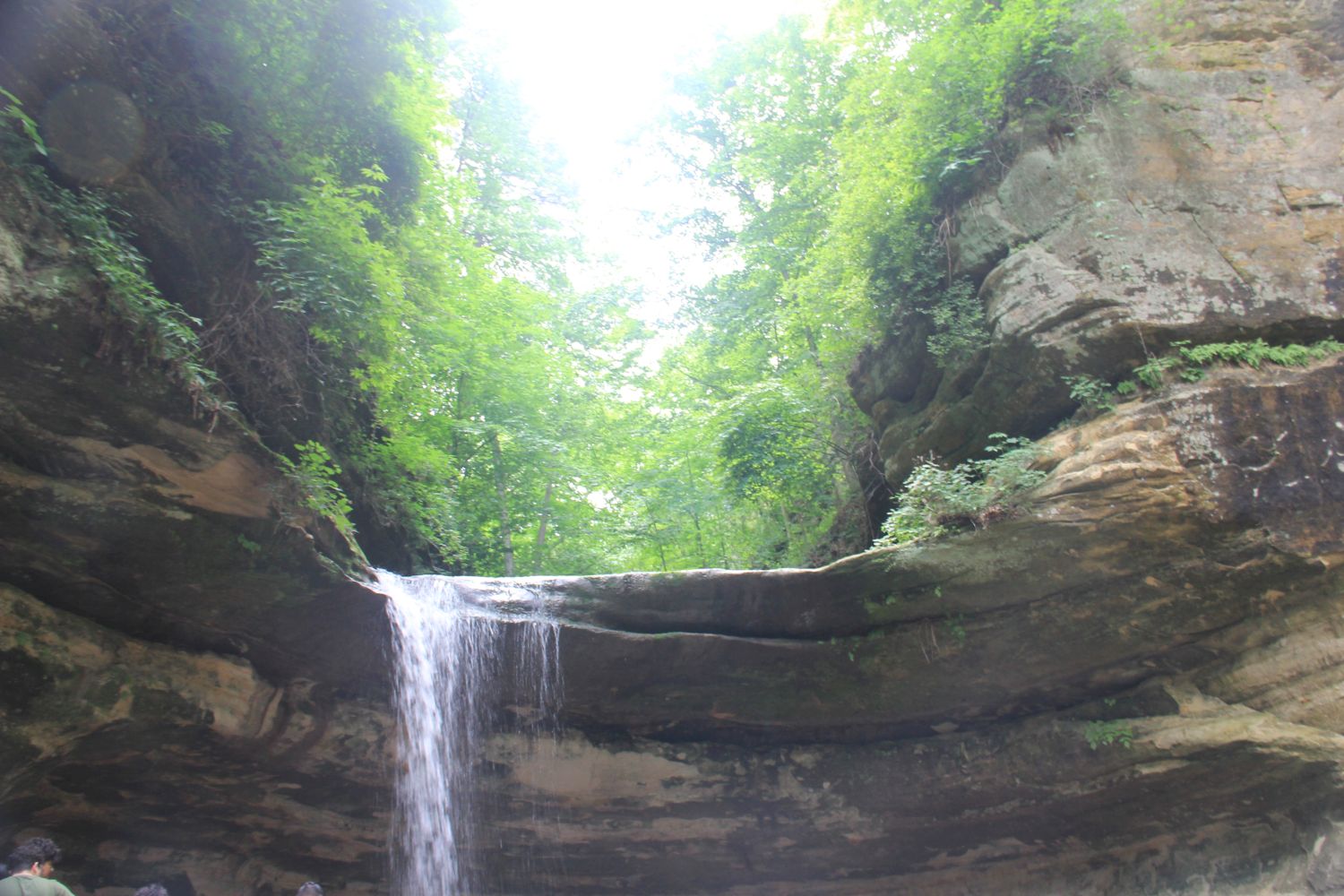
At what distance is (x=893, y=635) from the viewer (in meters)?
8.17

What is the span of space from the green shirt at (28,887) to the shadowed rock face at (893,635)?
1.76 meters

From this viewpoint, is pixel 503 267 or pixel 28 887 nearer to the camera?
pixel 28 887

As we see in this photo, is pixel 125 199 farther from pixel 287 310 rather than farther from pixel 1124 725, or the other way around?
pixel 1124 725

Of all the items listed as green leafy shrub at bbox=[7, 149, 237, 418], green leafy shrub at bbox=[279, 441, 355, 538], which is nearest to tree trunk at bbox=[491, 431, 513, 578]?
green leafy shrub at bbox=[279, 441, 355, 538]

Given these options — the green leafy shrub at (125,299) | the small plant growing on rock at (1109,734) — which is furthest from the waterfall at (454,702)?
the small plant growing on rock at (1109,734)

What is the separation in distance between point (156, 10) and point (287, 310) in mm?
3068

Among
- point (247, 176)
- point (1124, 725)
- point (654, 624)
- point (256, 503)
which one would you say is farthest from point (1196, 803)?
point (247, 176)

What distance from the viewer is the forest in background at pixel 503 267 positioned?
781 cm

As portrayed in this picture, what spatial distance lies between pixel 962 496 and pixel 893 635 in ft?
5.02

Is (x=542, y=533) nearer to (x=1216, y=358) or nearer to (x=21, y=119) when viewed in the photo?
(x=21, y=119)

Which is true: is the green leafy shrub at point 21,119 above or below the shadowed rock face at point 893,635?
above

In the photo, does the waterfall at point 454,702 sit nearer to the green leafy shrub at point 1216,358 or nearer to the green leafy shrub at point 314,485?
the green leafy shrub at point 314,485

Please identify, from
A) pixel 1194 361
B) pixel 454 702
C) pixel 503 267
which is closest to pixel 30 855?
pixel 454 702

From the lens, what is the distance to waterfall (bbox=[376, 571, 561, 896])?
7.94m
